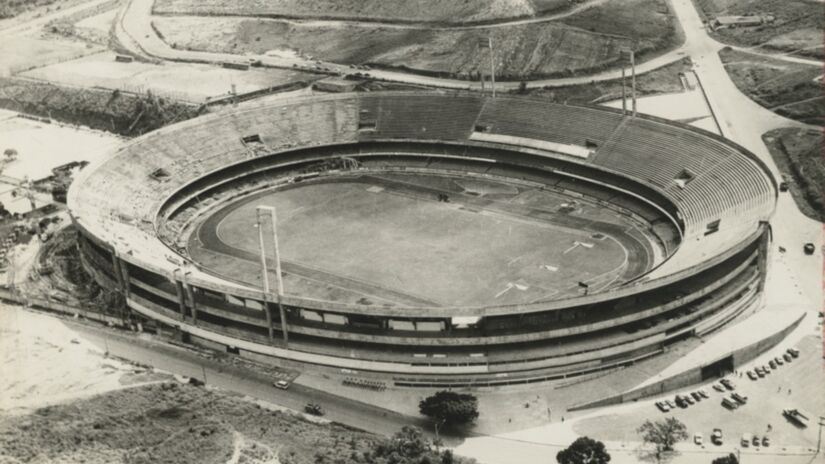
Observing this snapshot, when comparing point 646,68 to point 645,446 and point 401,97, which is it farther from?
point 645,446

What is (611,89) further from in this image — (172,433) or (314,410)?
(172,433)

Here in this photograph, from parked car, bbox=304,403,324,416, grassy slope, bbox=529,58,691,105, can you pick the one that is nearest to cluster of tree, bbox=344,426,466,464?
parked car, bbox=304,403,324,416

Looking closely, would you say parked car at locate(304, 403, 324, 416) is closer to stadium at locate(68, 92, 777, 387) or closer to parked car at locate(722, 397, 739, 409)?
stadium at locate(68, 92, 777, 387)

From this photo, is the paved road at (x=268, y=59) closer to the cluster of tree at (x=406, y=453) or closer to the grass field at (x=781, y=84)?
the grass field at (x=781, y=84)

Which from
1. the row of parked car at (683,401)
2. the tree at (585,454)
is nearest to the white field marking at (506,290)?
the row of parked car at (683,401)

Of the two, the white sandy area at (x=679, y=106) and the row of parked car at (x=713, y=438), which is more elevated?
the white sandy area at (x=679, y=106)

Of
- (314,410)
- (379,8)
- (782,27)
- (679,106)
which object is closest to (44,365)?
(314,410)

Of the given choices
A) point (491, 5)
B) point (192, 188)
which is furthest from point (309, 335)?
point (491, 5)
